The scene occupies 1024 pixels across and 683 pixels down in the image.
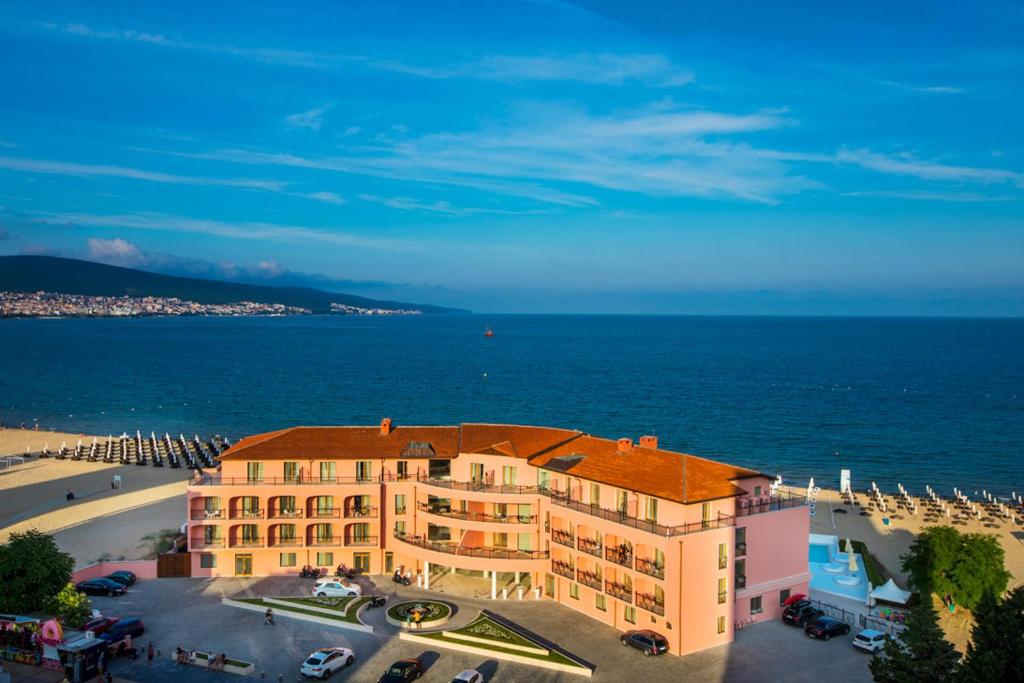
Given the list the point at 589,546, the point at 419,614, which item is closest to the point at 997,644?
the point at 589,546

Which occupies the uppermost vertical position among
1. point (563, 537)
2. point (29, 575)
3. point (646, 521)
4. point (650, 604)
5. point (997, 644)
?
point (646, 521)

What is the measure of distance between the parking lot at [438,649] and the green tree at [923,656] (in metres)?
6.66

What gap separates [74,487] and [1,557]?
34914 millimetres

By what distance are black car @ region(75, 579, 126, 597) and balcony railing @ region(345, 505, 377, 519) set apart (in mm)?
11945

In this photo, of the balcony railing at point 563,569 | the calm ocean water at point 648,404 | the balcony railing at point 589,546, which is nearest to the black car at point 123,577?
the balcony railing at point 563,569

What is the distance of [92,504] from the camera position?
63.3 metres

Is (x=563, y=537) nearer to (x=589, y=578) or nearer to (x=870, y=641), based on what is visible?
(x=589, y=578)

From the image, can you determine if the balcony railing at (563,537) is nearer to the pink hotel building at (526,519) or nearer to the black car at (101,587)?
the pink hotel building at (526,519)

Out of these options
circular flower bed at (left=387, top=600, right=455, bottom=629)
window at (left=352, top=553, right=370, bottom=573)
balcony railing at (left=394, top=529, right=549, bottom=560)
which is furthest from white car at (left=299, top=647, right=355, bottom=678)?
window at (left=352, top=553, right=370, bottom=573)

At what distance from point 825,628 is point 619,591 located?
946cm

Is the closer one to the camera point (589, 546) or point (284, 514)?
point (589, 546)

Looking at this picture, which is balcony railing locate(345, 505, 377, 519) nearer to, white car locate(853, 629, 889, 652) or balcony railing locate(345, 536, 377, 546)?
balcony railing locate(345, 536, 377, 546)

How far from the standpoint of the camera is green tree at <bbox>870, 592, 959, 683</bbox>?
88.3ft

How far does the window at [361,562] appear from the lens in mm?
46281
